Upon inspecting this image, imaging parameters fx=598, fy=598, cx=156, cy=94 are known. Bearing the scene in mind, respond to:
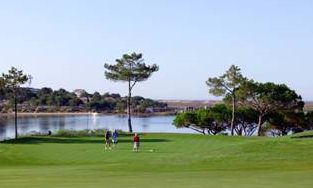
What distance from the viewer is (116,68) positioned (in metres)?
78.6

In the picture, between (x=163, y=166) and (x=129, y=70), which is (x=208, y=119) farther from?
(x=163, y=166)

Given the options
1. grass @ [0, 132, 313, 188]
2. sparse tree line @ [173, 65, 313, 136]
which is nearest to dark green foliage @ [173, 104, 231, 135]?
sparse tree line @ [173, 65, 313, 136]

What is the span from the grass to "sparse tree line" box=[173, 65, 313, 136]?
Result: 27200 millimetres

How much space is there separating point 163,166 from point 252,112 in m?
52.2

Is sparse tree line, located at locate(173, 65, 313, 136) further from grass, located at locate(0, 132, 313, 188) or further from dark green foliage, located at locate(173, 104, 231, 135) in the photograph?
grass, located at locate(0, 132, 313, 188)

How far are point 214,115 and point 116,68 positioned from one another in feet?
48.0

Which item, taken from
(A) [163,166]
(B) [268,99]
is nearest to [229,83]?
(B) [268,99]

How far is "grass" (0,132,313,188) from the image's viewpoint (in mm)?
20641

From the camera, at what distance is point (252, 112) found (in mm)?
81625

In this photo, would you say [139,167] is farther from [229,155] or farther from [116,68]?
[116,68]

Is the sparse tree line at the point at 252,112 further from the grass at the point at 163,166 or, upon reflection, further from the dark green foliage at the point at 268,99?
the grass at the point at 163,166

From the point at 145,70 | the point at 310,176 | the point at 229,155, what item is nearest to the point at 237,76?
the point at 145,70

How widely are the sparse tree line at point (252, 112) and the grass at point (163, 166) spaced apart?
27.2m

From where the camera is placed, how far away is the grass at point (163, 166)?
2064 cm
